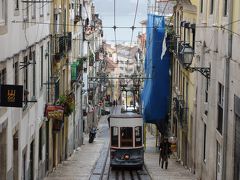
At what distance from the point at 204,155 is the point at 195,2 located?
793cm

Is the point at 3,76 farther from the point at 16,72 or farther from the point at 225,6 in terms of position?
the point at 225,6

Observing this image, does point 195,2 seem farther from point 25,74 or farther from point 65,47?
point 25,74

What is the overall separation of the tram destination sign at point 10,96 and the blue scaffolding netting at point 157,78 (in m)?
22.0

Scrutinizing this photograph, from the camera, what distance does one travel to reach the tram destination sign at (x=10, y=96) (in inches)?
584

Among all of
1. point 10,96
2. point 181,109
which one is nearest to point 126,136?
point 181,109

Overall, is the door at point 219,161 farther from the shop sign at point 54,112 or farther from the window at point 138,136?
the window at point 138,136

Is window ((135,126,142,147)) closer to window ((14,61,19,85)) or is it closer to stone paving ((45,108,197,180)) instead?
stone paving ((45,108,197,180))

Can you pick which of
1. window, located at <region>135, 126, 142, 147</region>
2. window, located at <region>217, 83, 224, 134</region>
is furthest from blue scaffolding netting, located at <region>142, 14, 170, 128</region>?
window, located at <region>217, 83, 224, 134</region>

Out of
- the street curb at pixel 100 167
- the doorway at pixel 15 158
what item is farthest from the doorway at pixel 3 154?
the street curb at pixel 100 167

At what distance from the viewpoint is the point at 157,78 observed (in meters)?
38.2

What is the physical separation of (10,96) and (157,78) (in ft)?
78.1

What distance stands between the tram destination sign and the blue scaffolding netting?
72.2 feet

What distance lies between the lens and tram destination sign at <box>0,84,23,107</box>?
14.8 meters

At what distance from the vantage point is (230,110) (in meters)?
17.0
